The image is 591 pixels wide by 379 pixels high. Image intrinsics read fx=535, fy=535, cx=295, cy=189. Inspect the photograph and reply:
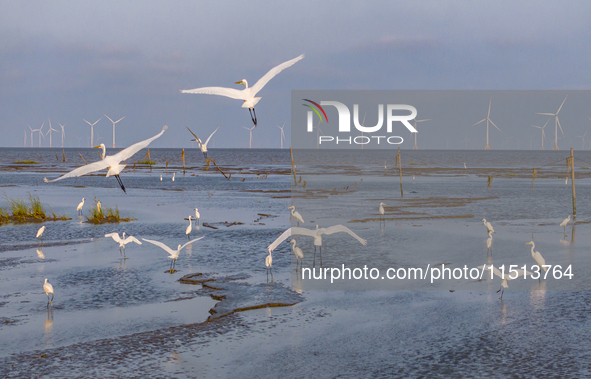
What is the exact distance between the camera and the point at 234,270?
14.5 metres

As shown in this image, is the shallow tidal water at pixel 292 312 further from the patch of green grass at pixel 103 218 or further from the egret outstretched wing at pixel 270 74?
the egret outstretched wing at pixel 270 74

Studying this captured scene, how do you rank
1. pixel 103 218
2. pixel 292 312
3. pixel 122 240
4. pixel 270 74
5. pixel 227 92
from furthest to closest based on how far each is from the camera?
1. pixel 103 218
2. pixel 122 240
3. pixel 270 74
4. pixel 227 92
5. pixel 292 312

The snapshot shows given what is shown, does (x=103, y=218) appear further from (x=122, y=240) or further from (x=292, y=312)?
(x=292, y=312)

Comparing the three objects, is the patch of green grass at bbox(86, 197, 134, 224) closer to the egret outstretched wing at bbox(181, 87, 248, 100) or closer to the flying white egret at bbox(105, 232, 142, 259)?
the flying white egret at bbox(105, 232, 142, 259)

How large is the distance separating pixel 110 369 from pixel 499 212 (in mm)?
24006

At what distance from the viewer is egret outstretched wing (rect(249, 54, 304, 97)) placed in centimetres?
1139

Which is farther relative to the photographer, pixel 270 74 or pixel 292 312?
pixel 270 74

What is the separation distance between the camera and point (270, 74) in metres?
11.7

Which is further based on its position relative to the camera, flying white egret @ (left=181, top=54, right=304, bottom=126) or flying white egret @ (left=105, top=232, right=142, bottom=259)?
flying white egret @ (left=105, top=232, right=142, bottom=259)

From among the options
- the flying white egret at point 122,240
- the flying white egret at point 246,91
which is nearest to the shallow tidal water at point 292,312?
the flying white egret at point 122,240

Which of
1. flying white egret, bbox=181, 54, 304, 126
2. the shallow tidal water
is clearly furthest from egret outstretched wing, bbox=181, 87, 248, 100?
the shallow tidal water

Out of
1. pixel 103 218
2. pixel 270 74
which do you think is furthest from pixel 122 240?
pixel 103 218

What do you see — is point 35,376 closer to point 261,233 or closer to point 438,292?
point 438,292

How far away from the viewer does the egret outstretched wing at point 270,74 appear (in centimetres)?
1139
